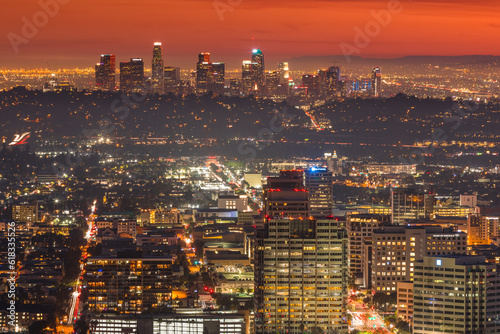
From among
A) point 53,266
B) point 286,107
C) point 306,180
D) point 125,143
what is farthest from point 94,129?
point 53,266

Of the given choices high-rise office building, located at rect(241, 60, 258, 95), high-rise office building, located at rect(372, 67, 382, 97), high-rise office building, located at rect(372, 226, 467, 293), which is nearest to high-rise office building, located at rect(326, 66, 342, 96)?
high-rise office building, located at rect(372, 67, 382, 97)

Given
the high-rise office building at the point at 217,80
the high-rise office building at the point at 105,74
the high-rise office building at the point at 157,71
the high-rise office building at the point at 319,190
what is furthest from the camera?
the high-rise office building at the point at 217,80

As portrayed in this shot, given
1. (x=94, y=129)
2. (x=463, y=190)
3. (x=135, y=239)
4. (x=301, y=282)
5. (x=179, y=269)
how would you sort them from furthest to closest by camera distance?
(x=94, y=129), (x=463, y=190), (x=135, y=239), (x=179, y=269), (x=301, y=282)

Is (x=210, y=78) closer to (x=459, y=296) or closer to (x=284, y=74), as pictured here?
(x=284, y=74)

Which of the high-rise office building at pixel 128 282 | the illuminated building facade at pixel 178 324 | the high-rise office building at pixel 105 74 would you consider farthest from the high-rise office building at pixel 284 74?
the illuminated building facade at pixel 178 324

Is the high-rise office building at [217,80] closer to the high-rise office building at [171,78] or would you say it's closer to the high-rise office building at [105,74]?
the high-rise office building at [171,78]

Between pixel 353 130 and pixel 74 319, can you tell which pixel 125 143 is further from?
pixel 74 319
